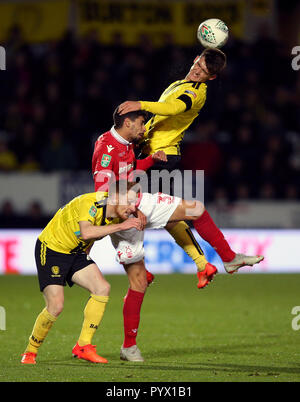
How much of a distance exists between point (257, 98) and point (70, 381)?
1177 centimetres

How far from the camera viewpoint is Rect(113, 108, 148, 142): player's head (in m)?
7.61

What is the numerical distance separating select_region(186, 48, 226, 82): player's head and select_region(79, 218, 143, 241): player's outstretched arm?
1544mm

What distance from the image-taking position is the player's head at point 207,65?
7.90m

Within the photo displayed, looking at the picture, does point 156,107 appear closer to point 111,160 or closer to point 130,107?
point 130,107

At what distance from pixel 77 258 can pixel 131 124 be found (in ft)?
4.00

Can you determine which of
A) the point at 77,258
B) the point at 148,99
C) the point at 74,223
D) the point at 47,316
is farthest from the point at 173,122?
the point at 148,99

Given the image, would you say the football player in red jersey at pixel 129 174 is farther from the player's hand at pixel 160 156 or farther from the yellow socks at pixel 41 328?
the yellow socks at pixel 41 328

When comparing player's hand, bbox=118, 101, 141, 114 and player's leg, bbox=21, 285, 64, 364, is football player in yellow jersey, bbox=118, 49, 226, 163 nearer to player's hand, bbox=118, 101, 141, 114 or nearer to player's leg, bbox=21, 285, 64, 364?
player's hand, bbox=118, 101, 141, 114

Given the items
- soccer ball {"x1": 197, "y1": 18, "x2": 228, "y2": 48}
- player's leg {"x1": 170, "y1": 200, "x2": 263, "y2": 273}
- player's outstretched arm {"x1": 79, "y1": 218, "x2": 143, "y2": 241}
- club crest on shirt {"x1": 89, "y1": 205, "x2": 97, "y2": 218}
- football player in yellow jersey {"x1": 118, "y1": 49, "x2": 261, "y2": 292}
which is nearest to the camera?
player's outstretched arm {"x1": 79, "y1": 218, "x2": 143, "y2": 241}

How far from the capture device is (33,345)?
297 inches

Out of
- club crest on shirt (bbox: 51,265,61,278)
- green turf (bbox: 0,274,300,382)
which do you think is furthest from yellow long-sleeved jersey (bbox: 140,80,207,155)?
green turf (bbox: 0,274,300,382)

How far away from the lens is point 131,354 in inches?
307

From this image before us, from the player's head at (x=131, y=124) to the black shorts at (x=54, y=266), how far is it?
3.65ft

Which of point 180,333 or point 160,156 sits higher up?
point 160,156
